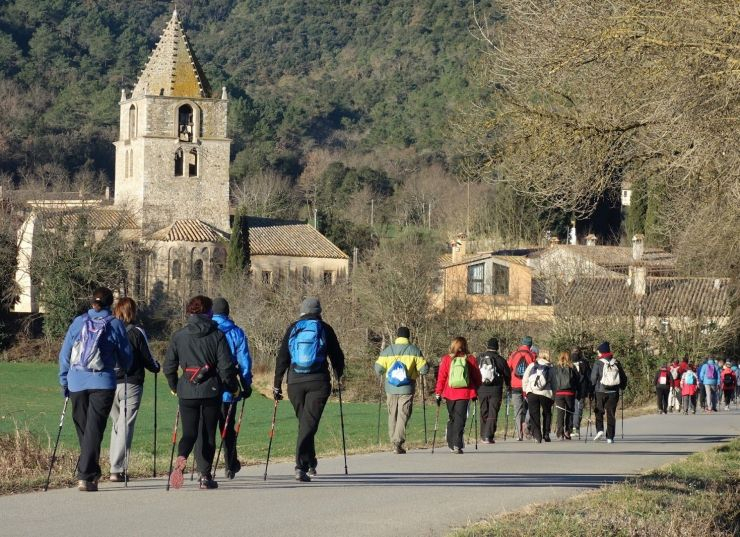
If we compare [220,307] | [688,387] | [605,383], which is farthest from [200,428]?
[688,387]

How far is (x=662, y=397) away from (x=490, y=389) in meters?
17.3

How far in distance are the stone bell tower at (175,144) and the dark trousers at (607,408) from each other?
69377 mm

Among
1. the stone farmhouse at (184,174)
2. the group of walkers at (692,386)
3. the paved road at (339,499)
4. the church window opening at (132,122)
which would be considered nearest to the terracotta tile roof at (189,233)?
the stone farmhouse at (184,174)

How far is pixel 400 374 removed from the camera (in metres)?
18.5

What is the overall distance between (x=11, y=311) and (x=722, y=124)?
5604 centimetres

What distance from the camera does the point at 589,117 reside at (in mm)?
18953

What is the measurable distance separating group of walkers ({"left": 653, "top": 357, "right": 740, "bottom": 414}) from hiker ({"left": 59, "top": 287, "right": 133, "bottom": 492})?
26.2m

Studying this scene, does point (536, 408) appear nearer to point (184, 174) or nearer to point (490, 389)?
point (490, 389)

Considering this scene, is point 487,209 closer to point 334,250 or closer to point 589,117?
point 334,250

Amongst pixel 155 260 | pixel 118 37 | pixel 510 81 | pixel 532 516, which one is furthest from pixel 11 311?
pixel 118 37

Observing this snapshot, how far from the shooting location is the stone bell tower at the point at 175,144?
92.1m

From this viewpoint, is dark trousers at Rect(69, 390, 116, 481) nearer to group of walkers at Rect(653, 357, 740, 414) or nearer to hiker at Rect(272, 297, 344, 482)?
hiker at Rect(272, 297, 344, 482)

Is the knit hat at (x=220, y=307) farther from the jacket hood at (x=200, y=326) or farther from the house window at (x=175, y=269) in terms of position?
the house window at (x=175, y=269)

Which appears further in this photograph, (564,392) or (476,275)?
(476,275)
